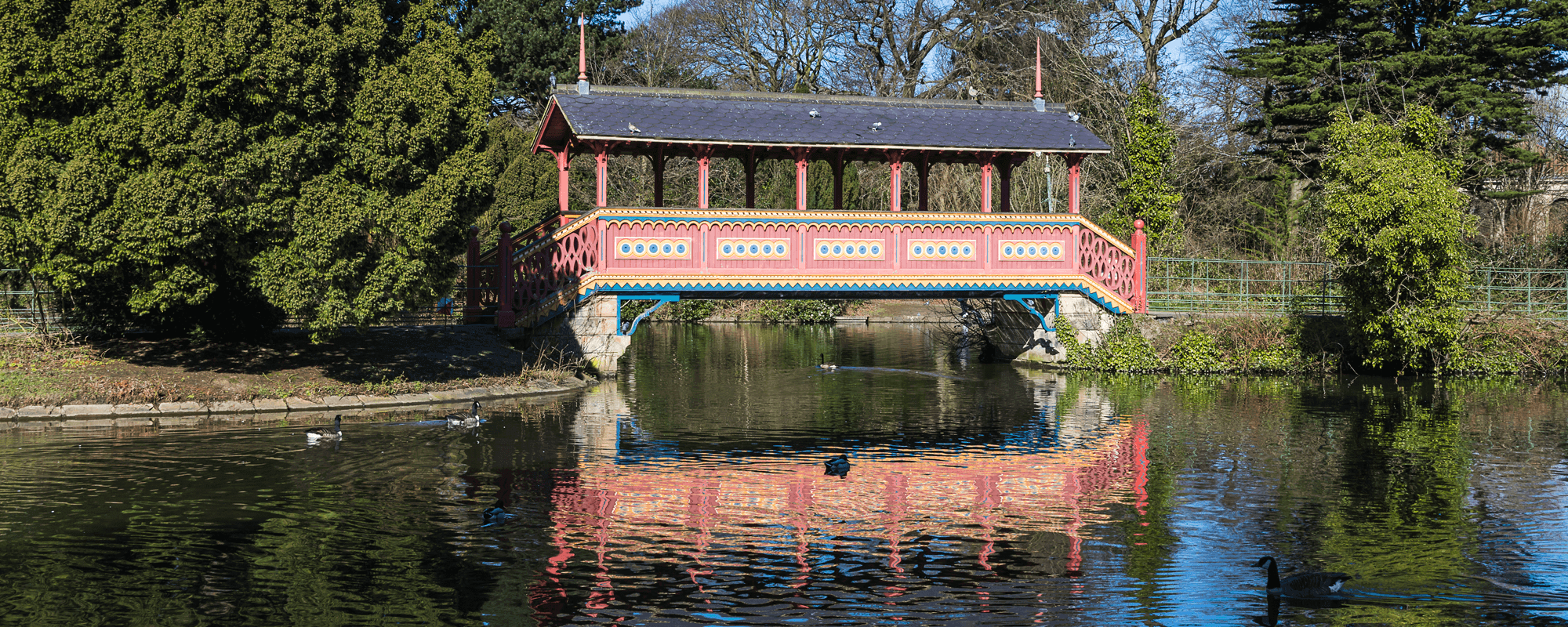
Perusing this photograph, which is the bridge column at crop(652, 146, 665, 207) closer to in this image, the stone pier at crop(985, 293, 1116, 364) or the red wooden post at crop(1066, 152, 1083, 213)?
the stone pier at crop(985, 293, 1116, 364)

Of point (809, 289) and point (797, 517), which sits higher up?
point (809, 289)

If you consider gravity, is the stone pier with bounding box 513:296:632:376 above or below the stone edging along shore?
above

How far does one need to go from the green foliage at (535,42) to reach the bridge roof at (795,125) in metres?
22.5

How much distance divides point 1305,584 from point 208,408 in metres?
16.0

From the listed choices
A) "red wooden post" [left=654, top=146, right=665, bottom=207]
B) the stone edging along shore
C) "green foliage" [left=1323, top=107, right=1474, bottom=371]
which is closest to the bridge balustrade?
"red wooden post" [left=654, top=146, right=665, bottom=207]

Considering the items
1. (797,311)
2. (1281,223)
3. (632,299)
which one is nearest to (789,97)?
(632,299)

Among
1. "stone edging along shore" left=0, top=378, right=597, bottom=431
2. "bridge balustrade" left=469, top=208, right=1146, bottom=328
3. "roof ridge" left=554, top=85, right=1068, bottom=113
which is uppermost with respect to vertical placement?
"roof ridge" left=554, top=85, right=1068, bottom=113

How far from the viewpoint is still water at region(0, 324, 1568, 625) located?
9648mm

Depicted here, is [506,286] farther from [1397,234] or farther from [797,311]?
[797,311]

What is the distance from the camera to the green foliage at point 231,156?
18.0 meters

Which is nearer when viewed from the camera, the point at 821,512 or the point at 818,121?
the point at 821,512

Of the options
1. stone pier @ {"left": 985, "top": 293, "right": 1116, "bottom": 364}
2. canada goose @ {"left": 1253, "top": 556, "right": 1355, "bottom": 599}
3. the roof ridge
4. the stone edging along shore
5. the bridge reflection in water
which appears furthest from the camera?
stone pier @ {"left": 985, "top": 293, "right": 1116, "bottom": 364}

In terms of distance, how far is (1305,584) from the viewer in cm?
982

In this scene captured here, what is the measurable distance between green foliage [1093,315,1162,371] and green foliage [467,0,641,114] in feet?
86.0
